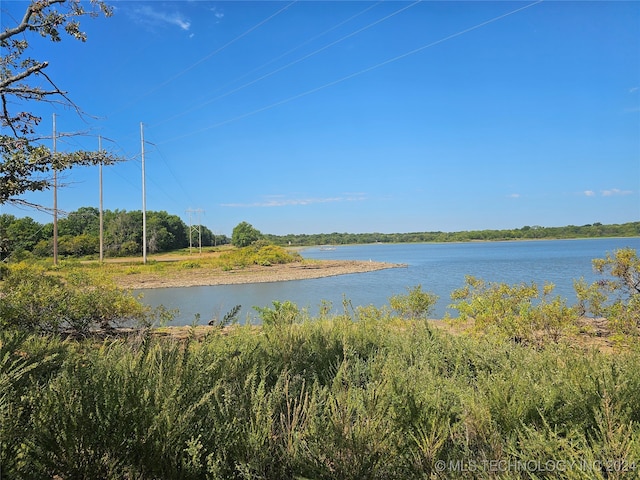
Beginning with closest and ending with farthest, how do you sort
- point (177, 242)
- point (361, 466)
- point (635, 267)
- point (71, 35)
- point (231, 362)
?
point (361, 466), point (231, 362), point (71, 35), point (635, 267), point (177, 242)

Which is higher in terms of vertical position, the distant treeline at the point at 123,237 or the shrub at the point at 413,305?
the distant treeline at the point at 123,237

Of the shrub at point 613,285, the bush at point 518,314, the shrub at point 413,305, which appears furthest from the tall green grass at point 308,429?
the shrub at point 613,285

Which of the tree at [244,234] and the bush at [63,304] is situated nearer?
the bush at [63,304]

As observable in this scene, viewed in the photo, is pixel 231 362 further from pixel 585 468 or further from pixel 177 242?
pixel 177 242

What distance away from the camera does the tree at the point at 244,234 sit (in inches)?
4557

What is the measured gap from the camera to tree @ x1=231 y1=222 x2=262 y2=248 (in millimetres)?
115744

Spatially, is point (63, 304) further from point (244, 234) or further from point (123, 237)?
point (244, 234)

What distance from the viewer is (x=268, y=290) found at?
2680 centimetres

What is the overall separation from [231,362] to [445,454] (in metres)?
1.84

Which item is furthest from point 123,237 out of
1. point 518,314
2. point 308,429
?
point 308,429

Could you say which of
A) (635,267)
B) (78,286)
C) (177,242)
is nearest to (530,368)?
(635,267)

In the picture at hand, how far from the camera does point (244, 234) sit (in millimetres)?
118562

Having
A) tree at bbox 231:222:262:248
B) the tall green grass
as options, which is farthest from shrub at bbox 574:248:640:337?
tree at bbox 231:222:262:248

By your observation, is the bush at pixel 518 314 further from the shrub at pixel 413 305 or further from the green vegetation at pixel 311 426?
the green vegetation at pixel 311 426
